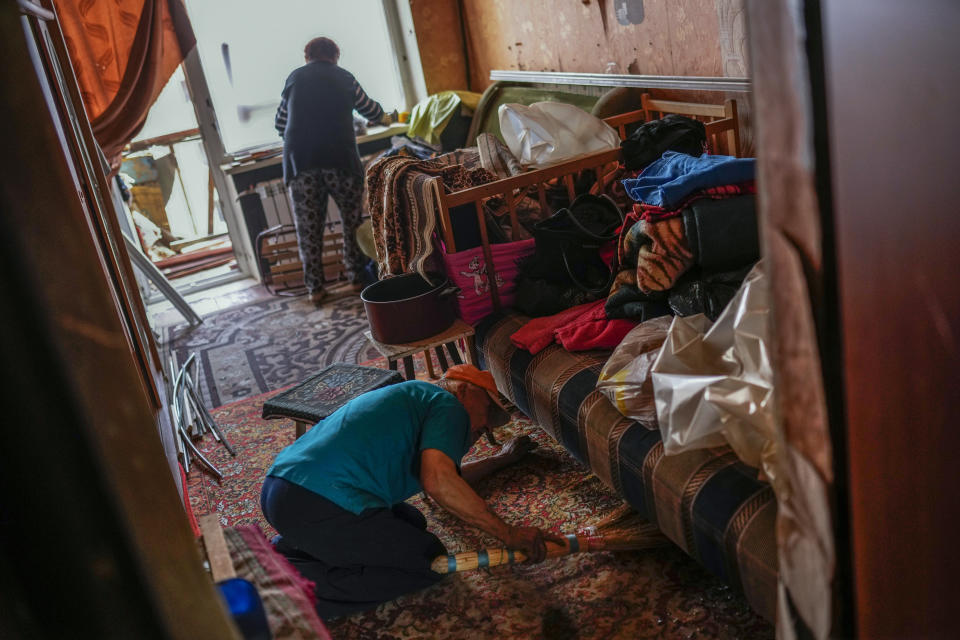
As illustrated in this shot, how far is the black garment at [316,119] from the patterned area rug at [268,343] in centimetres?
93

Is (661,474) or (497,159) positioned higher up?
(497,159)

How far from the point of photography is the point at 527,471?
2.90 m

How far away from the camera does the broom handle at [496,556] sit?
7.26 ft

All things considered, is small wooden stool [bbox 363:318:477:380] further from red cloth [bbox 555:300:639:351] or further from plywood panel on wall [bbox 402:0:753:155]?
plywood panel on wall [bbox 402:0:753:155]

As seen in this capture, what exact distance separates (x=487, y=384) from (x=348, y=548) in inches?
25.1

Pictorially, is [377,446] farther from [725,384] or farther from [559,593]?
[725,384]

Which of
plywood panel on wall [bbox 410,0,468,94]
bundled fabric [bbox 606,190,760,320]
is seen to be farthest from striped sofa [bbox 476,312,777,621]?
plywood panel on wall [bbox 410,0,468,94]

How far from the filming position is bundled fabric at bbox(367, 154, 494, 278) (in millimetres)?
3309

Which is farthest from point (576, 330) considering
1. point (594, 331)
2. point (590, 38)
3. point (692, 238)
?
→ point (590, 38)

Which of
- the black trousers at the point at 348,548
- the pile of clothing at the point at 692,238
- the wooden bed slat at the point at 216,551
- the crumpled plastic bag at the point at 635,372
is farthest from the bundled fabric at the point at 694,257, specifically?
the wooden bed slat at the point at 216,551

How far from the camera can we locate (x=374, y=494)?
223cm

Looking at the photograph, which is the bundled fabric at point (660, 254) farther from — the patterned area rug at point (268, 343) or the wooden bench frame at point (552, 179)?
the patterned area rug at point (268, 343)

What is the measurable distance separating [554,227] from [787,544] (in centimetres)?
234

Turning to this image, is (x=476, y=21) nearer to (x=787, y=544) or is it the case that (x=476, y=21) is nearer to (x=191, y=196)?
(x=191, y=196)
